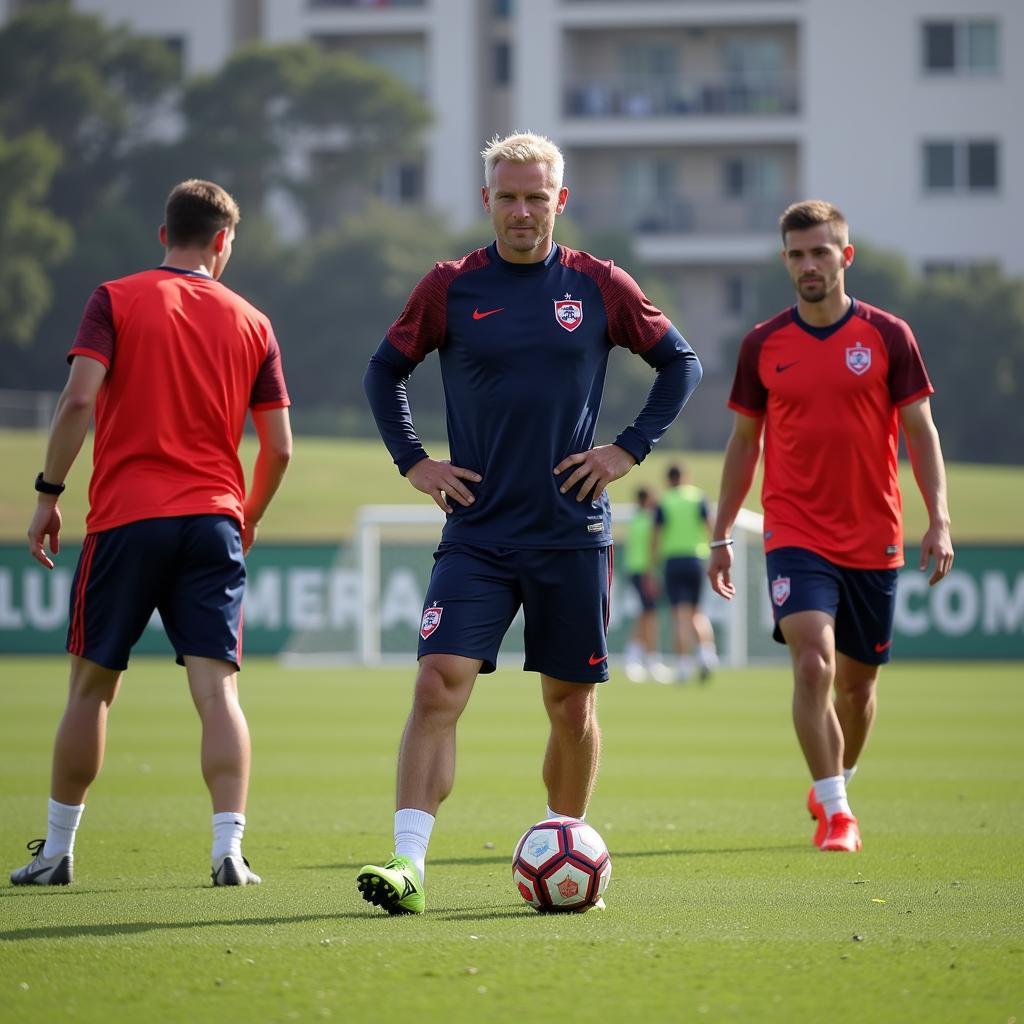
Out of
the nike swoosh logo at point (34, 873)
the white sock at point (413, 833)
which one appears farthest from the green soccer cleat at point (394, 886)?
the nike swoosh logo at point (34, 873)

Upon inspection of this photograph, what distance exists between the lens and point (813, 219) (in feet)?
25.9

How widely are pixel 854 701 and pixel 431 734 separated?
2954mm

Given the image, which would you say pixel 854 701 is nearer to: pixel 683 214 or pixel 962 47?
pixel 683 214

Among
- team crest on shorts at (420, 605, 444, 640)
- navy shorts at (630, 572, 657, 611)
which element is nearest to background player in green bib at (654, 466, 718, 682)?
navy shorts at (630, 572, 657, 611)

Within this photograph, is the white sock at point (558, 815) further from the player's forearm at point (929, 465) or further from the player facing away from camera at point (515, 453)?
the player's forearm at point (929, 465)

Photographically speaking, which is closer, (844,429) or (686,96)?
(844,429)

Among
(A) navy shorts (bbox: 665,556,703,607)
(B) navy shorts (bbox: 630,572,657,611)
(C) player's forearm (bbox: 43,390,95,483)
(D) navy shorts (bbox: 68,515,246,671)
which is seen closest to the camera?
(C) player's forearm (bbox: 43,390,95,483)

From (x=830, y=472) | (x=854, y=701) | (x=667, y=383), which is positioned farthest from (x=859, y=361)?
(x=667, y=383)

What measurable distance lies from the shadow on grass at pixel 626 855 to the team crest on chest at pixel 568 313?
7.47 feet

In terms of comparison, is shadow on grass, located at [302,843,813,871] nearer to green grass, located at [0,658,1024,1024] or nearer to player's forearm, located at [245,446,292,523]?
green grass, located at [0,658,1024,1024]

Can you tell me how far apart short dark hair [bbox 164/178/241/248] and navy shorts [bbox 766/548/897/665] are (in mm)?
2770

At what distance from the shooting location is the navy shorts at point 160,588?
652 cm

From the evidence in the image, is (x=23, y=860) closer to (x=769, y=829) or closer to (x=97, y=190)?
(x=769, y=829)

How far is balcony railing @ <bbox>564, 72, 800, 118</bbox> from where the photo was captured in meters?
61.1
